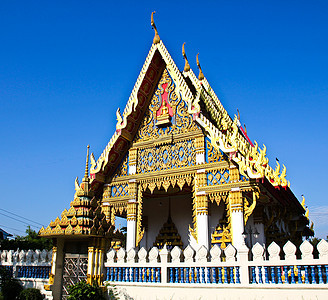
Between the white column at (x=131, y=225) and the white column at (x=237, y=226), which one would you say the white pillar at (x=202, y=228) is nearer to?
the white column at (x=237, y=226)

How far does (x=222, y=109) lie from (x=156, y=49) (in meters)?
5.25

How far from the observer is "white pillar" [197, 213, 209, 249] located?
9320 millimetres

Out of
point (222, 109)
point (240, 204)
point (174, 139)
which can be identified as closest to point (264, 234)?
point (240, 204)

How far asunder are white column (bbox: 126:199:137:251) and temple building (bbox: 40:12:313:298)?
3 cm

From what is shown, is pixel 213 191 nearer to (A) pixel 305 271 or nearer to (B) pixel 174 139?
Result: (B) pixel 174 139

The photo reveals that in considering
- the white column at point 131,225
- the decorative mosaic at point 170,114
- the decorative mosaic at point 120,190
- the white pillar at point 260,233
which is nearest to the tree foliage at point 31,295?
the white column at point 131,225

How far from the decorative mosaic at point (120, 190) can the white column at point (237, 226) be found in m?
3.62

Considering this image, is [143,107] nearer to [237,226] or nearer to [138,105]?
[138,105]

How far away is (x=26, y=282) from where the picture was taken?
9.02 m

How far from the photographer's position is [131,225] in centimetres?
1055

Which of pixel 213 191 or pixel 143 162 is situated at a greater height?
pixel 143 162

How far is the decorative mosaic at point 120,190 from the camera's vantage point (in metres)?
11.1

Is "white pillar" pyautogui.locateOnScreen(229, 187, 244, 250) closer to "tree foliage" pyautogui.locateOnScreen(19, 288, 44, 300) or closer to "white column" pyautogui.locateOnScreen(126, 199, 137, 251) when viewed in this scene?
"white column" pyautogui.locateOnScreen(126, 199, 137, 251)

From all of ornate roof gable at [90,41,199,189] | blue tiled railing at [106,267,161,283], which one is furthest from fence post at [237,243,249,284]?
ornate roof gable at [90,41,199,189]
